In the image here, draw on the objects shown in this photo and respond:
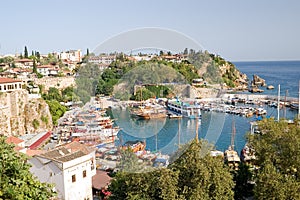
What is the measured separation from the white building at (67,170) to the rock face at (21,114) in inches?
279

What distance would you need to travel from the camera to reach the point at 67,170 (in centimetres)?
568

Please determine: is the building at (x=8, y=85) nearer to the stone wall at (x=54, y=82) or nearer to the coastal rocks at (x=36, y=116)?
the coastal rocks at (x=36, y=116)

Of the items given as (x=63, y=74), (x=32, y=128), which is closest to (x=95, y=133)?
(x=32, y=128)

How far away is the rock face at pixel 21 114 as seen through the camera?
12266mm

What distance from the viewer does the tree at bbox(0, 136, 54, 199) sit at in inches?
82.1

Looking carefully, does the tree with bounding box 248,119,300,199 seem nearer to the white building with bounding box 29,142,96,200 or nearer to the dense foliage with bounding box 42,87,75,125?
the white building with bounding box 29,142,96,200

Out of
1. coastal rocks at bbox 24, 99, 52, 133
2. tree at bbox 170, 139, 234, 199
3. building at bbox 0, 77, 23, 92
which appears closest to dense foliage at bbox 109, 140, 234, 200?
tree at bbox 170, 139, 234, 199

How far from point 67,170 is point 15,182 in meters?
3.57

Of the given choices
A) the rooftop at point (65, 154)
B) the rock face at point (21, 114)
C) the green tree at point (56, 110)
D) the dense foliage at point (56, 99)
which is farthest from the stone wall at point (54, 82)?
the rooftop at point (65, 154)

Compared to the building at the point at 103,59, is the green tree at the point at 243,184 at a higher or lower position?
lower

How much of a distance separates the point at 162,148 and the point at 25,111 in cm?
1193

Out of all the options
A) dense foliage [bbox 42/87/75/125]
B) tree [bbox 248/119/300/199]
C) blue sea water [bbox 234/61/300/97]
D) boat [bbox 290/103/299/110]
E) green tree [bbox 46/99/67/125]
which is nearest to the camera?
tree [bbox 248/119/300/199]

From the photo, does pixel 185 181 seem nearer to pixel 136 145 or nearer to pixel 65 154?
pixel 136 145

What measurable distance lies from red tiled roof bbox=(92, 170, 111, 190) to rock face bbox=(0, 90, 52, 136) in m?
6.47
